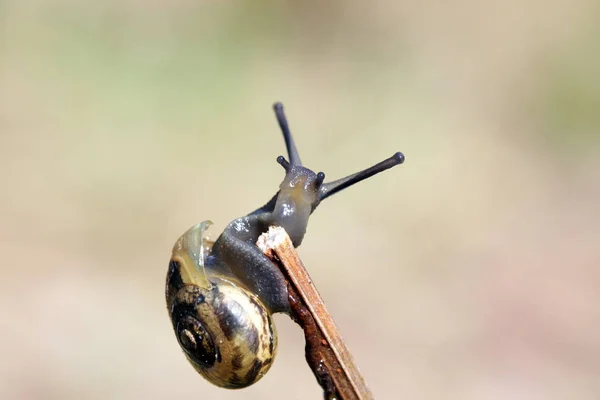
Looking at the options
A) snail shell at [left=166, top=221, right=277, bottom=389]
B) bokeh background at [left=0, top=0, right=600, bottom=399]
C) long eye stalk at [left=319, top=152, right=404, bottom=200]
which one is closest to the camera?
snail shell at [left=166, top=221, right=277, bottom=389]

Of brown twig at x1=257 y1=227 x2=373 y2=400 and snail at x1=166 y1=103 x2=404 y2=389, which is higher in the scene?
snail at x1=166 y1=103 x2=404 y2=389

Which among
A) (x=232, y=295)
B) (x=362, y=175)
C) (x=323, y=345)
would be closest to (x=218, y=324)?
(x=232, y=295)

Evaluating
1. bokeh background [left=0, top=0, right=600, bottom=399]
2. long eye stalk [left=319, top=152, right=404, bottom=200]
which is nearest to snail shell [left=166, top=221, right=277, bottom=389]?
long eye stalk [left=319, top=152, right=404, bottom=200]

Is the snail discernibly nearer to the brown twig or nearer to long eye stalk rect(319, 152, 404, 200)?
long eye stalk rect(319, 152, 404, 200)

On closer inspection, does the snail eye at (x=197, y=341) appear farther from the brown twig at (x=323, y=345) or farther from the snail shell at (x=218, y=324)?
the brown twig at (x=323, y=345)

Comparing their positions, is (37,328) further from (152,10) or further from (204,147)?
(152,10)

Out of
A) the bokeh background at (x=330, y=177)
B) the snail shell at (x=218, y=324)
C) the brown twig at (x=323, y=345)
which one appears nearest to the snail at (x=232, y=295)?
the snail shell at (x=218, y=324)
